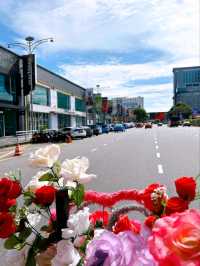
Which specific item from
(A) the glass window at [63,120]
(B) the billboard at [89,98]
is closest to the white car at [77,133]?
(A) the glass window at [63,120]

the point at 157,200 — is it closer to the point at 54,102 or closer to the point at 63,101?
the point at 54,102

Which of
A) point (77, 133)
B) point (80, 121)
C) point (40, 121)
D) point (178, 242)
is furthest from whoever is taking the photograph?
point (80, 121)

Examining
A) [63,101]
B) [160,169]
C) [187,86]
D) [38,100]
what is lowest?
[160,169]

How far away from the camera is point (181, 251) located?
1.16 m

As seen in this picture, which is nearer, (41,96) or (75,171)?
(75,171)

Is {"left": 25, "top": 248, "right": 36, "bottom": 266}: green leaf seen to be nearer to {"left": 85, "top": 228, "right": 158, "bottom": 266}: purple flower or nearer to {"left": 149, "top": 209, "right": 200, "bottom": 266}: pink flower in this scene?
{"left": 85, "top": 228, "right": 158, "bottom": 266}: purple flower

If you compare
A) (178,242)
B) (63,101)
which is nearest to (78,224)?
(178,242)

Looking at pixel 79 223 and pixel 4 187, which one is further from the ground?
pixel 4 187

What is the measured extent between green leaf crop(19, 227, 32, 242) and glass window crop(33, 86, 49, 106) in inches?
2074

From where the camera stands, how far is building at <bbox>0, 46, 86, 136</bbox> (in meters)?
45.1

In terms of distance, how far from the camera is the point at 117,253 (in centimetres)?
133

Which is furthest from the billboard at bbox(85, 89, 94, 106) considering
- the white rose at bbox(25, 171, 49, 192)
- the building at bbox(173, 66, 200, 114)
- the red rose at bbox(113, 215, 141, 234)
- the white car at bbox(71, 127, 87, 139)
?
the building at bbox(173, 66, 200, 114)

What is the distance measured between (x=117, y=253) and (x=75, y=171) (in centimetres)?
68

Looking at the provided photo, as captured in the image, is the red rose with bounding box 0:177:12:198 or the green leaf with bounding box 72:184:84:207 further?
the green leaf with bounding box 72:184:84:207
